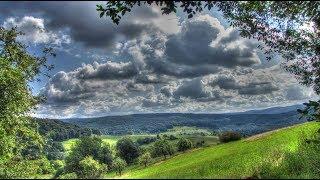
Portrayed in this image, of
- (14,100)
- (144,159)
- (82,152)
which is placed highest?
(14,100)

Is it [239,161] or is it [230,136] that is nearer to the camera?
[239,161]

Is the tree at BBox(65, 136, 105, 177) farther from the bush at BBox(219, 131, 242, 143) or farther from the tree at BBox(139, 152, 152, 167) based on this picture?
the bush at BBox(219, 131, 242, 143)

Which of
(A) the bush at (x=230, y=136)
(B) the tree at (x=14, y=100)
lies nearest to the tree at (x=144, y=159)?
(A) the bush at (x=230, y=136)

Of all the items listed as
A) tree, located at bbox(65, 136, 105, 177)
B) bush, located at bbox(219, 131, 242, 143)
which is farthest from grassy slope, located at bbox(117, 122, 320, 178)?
tree, located at bbox(65, 136, 105, 177)

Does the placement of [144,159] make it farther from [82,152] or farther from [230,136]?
[230,136]

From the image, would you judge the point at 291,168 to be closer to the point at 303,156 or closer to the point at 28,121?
the point at 303,156

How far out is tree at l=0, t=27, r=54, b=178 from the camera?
2894cm

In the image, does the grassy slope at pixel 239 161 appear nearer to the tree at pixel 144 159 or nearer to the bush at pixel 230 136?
the bush at pixel 230 136

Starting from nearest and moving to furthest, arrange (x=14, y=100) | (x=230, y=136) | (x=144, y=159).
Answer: (x=14, y=100)
(x=230, y=136)
(x=144, y=159)

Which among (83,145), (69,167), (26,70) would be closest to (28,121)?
(26,70)

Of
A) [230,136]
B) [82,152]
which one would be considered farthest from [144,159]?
[230,136]

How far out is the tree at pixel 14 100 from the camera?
28938mm

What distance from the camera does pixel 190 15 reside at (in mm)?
13859

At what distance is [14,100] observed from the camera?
29.4 meters
